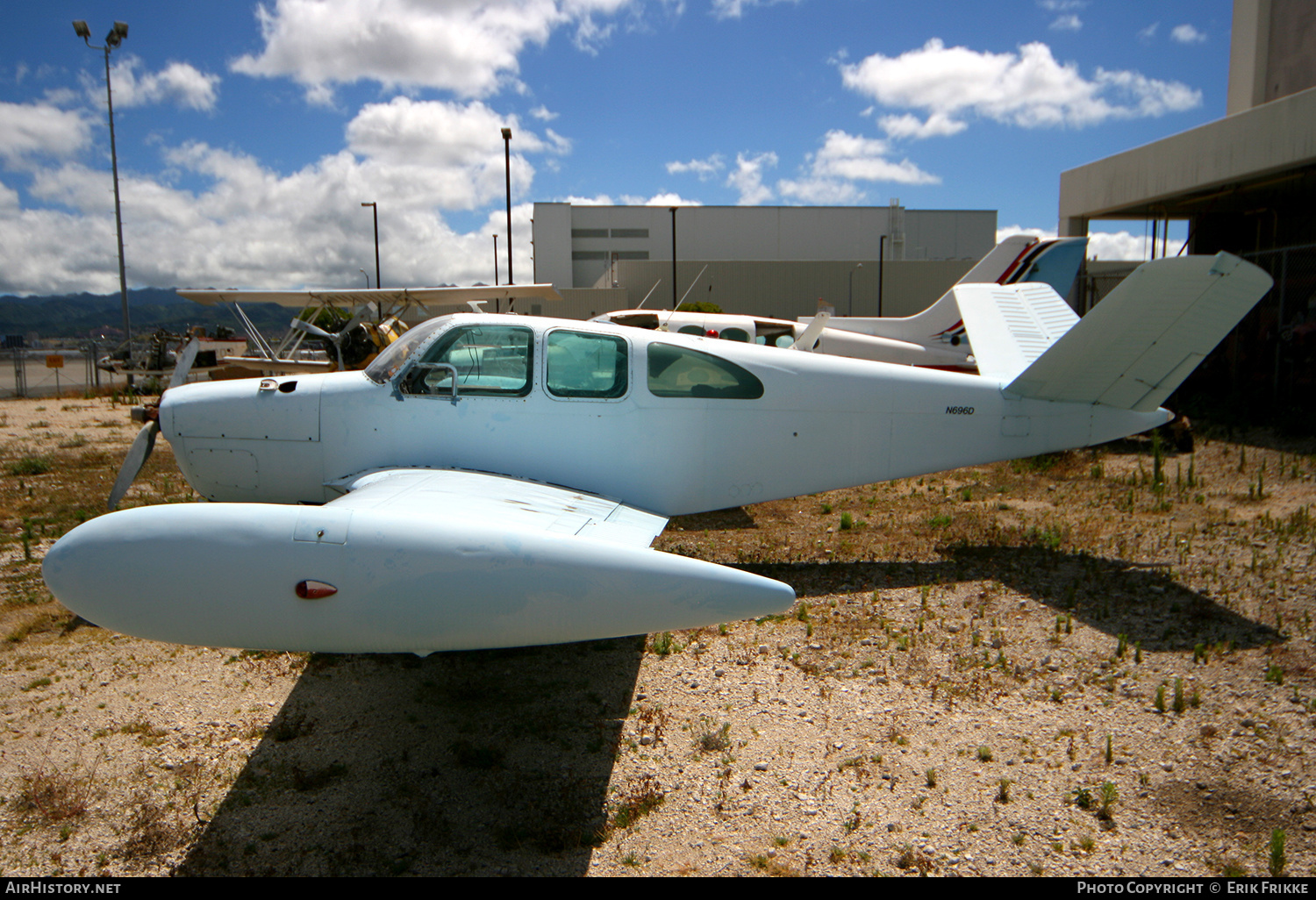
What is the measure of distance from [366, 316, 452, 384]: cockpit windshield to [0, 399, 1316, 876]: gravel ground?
1917 mm

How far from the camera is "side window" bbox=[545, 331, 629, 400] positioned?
5.05 meters

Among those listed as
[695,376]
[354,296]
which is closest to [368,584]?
[695,376]

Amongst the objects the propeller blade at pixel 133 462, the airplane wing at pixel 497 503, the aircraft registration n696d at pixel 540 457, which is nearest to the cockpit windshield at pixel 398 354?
the aircraft registration n696d at pixel 540 457

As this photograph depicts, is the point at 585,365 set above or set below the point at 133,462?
above

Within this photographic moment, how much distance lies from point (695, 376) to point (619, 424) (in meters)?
0.69

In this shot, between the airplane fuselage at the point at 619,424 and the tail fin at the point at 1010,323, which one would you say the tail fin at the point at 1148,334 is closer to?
the airplane fuselage at the point at 619,424

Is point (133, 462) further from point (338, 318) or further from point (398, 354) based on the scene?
point (338, 318)

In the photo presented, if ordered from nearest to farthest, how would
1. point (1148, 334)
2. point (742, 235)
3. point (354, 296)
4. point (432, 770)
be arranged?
point (432, 770)
point (1148, 334)
point (354, 296)
point (742, 235)

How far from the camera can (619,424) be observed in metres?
5.14

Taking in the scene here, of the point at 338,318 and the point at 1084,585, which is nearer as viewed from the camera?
the point at 1084,585

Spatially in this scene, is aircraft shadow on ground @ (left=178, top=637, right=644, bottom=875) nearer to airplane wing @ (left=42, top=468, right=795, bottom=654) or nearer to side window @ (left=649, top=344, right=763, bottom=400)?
airplane wing @ (left=42, top=468, right=795, bottom=654)

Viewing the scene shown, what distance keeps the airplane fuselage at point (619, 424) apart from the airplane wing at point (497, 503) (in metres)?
0.25

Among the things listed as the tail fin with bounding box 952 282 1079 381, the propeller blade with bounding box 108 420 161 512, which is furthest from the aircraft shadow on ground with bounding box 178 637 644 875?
the tail fin with bounding box 952 282 1079 381
